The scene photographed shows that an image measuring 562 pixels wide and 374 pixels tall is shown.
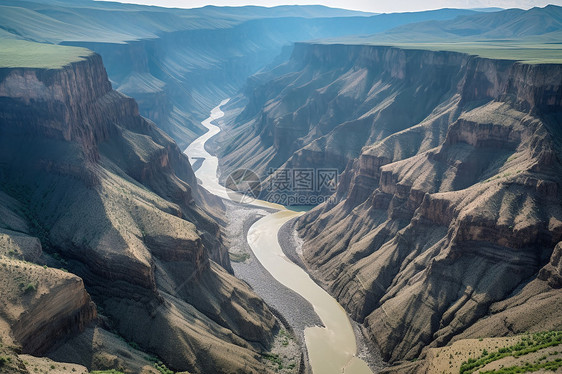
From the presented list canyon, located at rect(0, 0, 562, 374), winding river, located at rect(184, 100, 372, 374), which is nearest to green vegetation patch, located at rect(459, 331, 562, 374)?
canyon, located at rect(0, 0, 562, 374)

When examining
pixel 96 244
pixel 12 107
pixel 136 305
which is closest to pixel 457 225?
pixel 136 305

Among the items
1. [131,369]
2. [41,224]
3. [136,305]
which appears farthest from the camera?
[41,224]

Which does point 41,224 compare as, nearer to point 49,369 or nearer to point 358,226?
point 49,369

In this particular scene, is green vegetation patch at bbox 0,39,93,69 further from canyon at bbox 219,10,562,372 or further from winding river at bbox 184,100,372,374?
canyon at bbox 219,10,562,372

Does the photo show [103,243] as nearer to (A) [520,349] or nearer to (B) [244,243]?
(B) [244,243]

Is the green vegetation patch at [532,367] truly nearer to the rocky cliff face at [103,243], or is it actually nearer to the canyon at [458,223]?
the canyon at [458,223]

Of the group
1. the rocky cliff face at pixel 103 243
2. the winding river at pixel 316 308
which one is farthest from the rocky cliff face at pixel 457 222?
the rocky cliff face at pixel 103 243

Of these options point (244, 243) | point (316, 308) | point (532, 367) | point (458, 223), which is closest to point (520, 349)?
point (532, 367)
